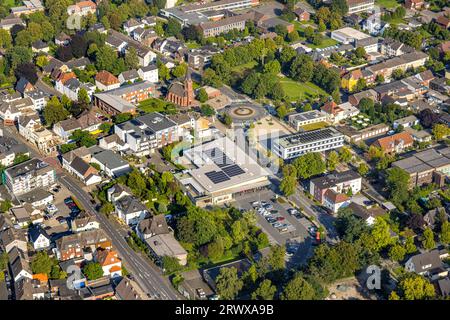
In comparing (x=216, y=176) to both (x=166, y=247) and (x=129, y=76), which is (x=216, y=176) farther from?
(x=129, y=76)

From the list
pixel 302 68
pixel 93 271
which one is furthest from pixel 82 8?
pixel 93 271

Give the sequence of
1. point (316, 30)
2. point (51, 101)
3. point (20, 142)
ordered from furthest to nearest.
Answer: point (316, 30), point (51, 101), point (20, 142)

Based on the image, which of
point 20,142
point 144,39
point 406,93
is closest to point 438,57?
point 406,93

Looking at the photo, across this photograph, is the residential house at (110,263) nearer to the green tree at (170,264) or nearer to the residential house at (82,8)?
the green tree at (170,264)

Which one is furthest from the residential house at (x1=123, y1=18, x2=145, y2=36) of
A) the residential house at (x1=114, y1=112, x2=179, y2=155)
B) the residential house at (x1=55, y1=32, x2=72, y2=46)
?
the residential house at (x1=114, y1=112, x2=179, y2=155)

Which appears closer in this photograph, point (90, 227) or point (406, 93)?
point (90, 227)

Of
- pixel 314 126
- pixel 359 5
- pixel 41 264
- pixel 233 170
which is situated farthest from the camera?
pixel 359 5

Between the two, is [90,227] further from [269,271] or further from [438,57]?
[438,57]

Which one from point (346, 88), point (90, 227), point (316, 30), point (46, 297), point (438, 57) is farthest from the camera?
point (316, 30)
